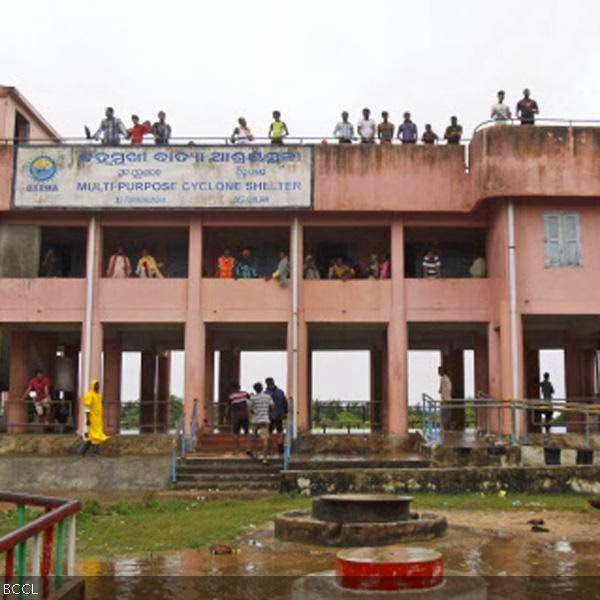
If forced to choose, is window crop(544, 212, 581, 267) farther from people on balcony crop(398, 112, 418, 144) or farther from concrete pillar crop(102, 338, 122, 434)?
concrete pillar crop(102, 338, 122, 434)

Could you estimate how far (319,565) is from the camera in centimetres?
927

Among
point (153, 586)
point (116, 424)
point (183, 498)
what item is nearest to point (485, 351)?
point (116, 424)

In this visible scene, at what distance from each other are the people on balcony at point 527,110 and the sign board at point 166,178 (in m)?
5.18

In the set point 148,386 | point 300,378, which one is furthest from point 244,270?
point 148,386

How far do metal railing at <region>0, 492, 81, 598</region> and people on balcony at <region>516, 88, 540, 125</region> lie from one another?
17107 mm

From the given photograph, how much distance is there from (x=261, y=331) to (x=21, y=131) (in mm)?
8554

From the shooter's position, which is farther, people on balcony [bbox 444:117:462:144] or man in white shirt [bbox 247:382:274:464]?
people on balcony [bbox 444:117:462:144]

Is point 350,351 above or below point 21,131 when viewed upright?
below

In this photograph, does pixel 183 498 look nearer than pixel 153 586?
No

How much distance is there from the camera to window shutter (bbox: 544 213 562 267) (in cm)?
2073

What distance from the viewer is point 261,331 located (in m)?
24.5

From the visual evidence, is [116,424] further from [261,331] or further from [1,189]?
[1,189]

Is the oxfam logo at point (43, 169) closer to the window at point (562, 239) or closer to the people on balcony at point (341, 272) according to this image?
the people on balcony at point (341, 272)

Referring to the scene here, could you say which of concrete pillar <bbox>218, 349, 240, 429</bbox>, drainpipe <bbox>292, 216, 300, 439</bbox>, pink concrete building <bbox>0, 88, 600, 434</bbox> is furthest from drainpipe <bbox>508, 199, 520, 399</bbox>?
concrete pillar <bbox>218, 349, 240, 429</bbox>
